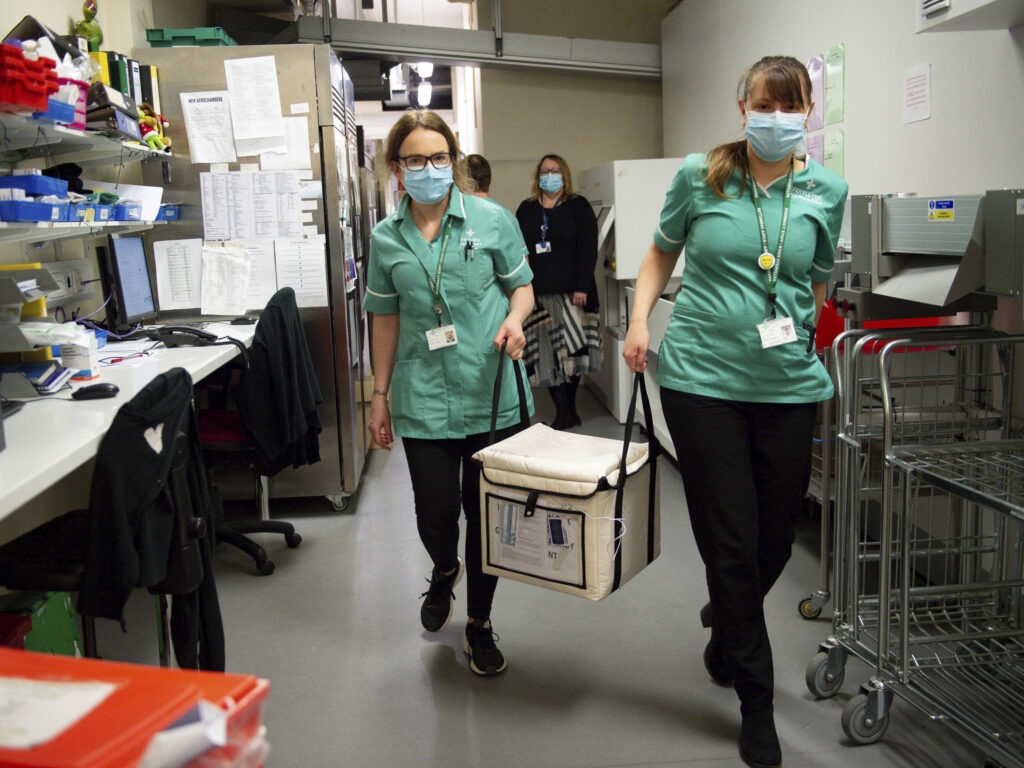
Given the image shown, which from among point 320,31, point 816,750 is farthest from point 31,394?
point 320,31

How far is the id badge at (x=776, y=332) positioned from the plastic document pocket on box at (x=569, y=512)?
31 cm

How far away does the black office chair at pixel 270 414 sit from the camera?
3.10 metres

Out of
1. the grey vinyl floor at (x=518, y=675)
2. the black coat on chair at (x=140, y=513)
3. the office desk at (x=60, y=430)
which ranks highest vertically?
the office desk at (x=60, y=430)

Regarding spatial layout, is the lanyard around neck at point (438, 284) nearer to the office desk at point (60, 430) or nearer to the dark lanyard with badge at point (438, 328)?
the dark lanyard with badge at point (438, 328)

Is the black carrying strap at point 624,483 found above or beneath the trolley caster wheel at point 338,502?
above

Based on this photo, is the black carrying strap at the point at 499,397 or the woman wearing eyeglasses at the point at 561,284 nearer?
the black carrying strap at the point at 499,397

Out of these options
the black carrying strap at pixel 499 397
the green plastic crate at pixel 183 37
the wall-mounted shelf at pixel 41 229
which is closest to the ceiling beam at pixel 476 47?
the green plastic crate at pixel 183 37

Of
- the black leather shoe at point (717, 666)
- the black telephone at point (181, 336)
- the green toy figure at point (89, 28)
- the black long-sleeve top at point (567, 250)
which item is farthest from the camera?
the black long-sleeve top at point (567, 250)

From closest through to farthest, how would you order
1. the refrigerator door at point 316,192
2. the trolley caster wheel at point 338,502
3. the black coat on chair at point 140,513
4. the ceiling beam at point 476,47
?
the black coat on chair at point 140,513 → the refrigerator door at point 316,192 → the trolley caster wheel at point 338,502 → the ceiling beam at point 476,47

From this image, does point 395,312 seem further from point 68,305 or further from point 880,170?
point 880,170

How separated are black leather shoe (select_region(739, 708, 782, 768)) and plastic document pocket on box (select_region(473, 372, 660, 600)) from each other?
15.8 inches

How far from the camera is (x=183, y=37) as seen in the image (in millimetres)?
3727

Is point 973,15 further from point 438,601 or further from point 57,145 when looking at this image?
point 57,145

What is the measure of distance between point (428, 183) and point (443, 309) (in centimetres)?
31
